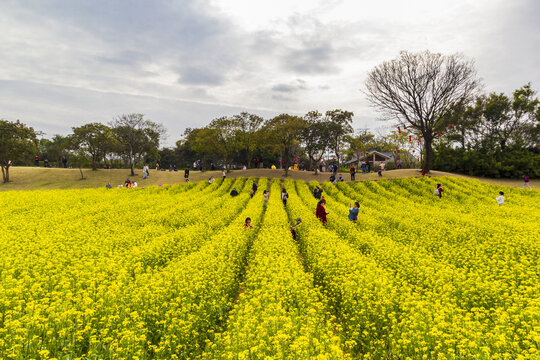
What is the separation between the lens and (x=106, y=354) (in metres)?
5.05

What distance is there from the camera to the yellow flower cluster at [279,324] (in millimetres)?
5023

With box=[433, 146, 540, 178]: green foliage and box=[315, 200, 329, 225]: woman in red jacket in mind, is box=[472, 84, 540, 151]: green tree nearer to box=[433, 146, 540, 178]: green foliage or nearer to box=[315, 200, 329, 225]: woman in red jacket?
box=[433, 146, 540, 178]: green foliage

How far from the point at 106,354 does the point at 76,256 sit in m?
7.07

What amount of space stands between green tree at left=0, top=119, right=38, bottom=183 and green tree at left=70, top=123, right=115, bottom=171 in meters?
6.55

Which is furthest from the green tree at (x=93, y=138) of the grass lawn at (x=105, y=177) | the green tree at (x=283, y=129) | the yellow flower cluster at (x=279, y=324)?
the yellow flower cluster at (x=279, y=324)

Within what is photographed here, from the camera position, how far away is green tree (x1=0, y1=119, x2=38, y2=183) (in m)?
48.1

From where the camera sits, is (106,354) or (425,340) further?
(425,340)

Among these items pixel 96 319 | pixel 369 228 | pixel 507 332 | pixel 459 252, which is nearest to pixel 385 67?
pixel 369 228

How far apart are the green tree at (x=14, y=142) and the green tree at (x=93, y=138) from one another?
21.5 ft

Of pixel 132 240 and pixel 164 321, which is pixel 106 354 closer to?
pixel 164 321

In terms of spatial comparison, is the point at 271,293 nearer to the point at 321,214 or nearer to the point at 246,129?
the point at 321,214

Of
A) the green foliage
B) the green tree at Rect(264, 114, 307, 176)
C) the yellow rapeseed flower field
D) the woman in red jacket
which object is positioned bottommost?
the yellow rapeseed flower field

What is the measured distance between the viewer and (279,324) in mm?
6086

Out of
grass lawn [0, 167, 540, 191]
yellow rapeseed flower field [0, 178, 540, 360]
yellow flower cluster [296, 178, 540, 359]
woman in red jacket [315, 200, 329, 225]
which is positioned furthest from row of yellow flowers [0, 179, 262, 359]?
grass lawn [0, 167, 540, 191]
